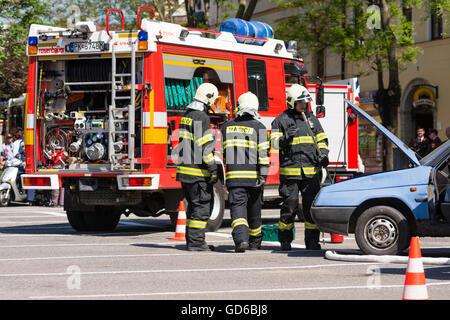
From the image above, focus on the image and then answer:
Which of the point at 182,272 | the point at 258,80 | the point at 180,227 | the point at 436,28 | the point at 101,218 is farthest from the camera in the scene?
the point at 436,28

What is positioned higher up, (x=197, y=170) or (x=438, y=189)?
(x=197, y=170)

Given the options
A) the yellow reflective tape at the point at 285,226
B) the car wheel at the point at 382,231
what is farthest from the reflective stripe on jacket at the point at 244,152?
the car wheel at the point at 382,231

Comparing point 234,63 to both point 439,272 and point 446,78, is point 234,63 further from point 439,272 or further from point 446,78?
point 446,78

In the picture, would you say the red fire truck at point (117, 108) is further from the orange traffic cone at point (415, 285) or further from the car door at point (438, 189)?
the orange traffic cone at point (415, 285)

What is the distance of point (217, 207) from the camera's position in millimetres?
14477

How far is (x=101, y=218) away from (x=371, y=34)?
51.2ft

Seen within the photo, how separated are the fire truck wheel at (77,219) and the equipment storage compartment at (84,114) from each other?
0.99 meters

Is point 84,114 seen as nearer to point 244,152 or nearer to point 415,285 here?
point 244,152

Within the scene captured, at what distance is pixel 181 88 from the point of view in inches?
556

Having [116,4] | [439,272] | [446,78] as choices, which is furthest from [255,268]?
[116,4]

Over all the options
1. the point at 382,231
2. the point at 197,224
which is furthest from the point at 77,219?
the point at 382,231

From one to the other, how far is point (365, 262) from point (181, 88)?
5041mm
